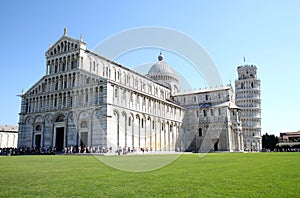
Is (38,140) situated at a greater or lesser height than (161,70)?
lesser

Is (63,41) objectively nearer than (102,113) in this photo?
No

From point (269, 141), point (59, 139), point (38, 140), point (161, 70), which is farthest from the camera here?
point (269, 141)

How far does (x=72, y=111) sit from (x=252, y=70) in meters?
67.6

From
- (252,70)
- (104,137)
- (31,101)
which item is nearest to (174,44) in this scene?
(104,137)

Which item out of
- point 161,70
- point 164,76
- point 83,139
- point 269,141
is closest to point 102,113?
point 83,139

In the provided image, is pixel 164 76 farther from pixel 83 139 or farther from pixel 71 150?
pixel 71 150

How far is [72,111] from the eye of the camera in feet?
141

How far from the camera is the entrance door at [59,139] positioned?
43681mm

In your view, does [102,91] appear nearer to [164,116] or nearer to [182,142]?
[164,116]

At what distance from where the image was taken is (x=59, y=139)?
4438 centimetres

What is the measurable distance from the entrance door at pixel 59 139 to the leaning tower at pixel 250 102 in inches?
2343

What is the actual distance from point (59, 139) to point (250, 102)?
212 feet

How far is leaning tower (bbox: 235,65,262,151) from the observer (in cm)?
8356

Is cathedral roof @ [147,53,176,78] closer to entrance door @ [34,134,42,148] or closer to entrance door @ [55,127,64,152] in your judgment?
entrance door @ [55,127,64,152]
